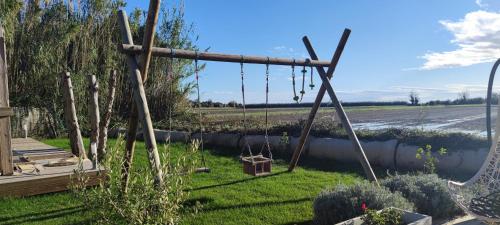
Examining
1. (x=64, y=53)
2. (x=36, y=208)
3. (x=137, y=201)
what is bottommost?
(x=36, y=208)

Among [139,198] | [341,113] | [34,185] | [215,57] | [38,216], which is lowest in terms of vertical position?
[38,216]

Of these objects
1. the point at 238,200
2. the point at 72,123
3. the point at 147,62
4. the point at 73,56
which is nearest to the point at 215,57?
the point at 147,62

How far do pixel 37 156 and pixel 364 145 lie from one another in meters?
5.59

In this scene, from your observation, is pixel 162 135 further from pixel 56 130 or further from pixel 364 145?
pixel 364 145

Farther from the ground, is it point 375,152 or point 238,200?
point 375,152

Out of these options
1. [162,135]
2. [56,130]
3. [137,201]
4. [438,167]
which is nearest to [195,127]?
[162,135]

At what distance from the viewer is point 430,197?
4293mm

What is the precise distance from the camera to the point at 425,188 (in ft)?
14.5

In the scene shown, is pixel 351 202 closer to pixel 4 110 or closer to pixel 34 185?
pixel 34 185

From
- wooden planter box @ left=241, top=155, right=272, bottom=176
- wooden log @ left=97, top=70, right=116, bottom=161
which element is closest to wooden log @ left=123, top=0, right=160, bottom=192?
wooden planter box @ left=241, top=155, right=272, bottom=176

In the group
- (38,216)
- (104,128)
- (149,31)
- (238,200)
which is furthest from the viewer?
(104,128)

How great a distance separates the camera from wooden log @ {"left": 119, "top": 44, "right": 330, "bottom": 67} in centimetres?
421

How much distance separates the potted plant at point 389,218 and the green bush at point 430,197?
0.74 meters

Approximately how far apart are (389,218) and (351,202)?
1.52ft
